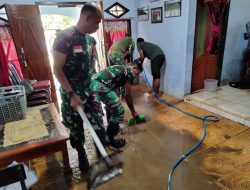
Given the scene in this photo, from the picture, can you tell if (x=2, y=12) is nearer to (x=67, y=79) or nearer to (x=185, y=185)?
(x=67, y=79)

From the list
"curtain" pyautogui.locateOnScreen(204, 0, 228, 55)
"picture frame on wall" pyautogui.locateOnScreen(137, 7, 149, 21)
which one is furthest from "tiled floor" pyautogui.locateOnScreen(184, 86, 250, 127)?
"picture frame on wall" pyautogui.locateOnScreen(137, 7, 149, 21)

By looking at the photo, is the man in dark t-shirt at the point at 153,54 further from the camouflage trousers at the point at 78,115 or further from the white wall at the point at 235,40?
the camouflage trousers at the point at 78,115

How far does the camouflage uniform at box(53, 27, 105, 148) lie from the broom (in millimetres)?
162

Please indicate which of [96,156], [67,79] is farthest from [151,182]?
[67,79]

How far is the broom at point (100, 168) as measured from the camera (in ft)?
4.26

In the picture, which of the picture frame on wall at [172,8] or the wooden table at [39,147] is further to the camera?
the picture frame on wall at [172,8]

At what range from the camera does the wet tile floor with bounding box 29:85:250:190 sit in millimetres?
1633

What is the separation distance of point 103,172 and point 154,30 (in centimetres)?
314

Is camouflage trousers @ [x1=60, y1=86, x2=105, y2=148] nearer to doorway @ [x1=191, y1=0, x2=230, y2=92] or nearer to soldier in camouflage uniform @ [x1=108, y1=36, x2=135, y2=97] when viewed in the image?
soldier in camouflage uniform @ [x1=108, y1=36, x2=135, y2=97]

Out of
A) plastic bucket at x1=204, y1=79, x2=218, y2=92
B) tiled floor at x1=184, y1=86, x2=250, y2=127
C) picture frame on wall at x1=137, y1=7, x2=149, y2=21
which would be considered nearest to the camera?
tiled floor at x1=184, y1=86, x2=250, y2=127

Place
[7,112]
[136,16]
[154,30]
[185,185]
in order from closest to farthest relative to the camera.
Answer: [185,185]
[7,112]
[154,30]
[136,16]

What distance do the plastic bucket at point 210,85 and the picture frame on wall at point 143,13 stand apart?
1.78 meters

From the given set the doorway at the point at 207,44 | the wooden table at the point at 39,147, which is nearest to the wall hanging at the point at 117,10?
the doorway at the point at 207,44

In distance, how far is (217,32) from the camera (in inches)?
126
